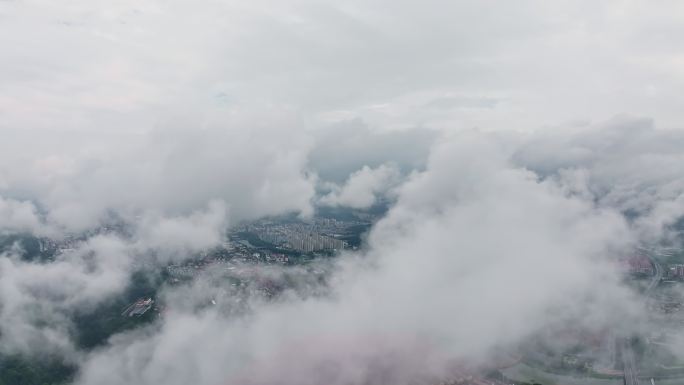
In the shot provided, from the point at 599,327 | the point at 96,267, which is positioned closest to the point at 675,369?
the point at 599,327

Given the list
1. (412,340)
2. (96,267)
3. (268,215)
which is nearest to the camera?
(412,340)

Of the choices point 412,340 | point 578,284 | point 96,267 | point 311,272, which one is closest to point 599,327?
point 578,284

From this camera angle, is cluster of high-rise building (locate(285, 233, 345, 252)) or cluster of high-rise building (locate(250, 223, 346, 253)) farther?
cluster of high-rise building (locate(250, 223, 346, 253))

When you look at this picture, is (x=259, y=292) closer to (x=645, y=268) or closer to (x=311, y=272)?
(x=311, y=272)

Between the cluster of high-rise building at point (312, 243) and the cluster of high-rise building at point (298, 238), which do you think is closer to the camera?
the cluster of high-rise building at point (312, 243)

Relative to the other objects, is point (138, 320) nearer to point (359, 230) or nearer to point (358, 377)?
point (358, 377)

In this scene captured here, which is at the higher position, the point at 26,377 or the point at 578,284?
the point at 578,284

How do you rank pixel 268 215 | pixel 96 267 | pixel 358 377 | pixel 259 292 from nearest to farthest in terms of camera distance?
pixel 358 377
pixel 259 292
pixel 96 267
pixel 268 215

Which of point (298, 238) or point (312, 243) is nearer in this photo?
point (312, 243)

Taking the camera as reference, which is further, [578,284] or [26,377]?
[578,284]
